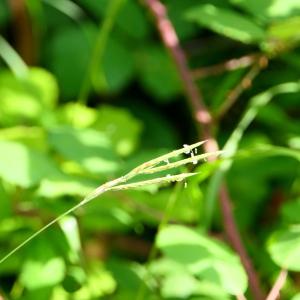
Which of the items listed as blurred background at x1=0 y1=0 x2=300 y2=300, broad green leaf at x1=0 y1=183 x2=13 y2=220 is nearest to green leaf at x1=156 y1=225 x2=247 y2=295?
blurred background at x1=0 y1=0 x2=300 y2=300

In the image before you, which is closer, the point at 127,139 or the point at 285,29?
the point at 285,29

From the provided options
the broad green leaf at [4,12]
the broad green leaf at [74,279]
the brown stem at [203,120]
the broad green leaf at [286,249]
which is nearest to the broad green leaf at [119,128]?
the brown stem at [203,120]

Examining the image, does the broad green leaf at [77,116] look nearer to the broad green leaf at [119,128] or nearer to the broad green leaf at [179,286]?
the broad green leaf at [119,128]

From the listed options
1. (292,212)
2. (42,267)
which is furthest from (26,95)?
(292,212)

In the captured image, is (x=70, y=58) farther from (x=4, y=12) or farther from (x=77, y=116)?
(x=77, y=116)

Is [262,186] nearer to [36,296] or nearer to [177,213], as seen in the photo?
[177,213]

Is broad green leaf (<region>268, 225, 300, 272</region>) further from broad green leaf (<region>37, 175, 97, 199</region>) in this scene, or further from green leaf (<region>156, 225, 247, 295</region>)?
broad green leaf (<region>37, 175, 97, 199</region>)
